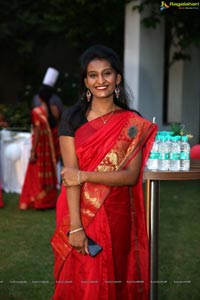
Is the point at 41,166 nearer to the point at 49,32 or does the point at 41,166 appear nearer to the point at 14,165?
the point at 14,165

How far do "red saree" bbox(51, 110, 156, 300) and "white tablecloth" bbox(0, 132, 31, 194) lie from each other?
5442mm

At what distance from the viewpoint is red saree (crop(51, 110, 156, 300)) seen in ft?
7.89

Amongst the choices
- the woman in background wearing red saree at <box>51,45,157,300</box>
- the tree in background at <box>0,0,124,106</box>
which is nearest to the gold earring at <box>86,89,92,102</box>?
the woman in background wearing red saree at <box>51,45,157,300</box>

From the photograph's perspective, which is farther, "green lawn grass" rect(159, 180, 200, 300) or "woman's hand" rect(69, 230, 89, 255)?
"green lawn grass" rect(159, 180, 200, 300)

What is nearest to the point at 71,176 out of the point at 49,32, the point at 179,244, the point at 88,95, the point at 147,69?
the point at 88,95

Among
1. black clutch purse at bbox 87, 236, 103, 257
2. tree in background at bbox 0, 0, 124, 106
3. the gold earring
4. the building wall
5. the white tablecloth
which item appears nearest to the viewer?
black clutch purse at bbox 87, 236, 103, 257

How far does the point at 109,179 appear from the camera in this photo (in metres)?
2.36

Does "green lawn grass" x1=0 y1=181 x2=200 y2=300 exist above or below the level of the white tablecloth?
below

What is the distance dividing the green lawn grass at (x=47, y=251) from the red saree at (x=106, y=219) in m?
1.29

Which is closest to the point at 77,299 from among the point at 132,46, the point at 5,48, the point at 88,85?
the point at 88,85

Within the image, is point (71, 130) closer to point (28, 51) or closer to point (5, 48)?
point (28, 51)

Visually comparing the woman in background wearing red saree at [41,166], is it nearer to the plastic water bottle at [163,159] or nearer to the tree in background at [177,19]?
the tree in background at [177,19]

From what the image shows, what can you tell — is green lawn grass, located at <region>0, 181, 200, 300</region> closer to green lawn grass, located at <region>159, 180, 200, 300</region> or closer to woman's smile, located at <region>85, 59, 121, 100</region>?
green lawn grass, located at <region>159, 180, 200, 300</region>

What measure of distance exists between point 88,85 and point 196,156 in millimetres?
1358
